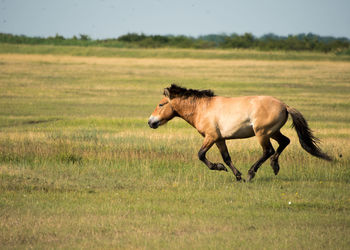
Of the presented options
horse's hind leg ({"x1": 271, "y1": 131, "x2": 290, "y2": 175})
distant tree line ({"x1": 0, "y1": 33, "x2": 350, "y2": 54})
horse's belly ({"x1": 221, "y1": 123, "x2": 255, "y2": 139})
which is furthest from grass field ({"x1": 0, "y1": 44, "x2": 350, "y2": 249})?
distant tree line ({"x1": 0, "y1": 33, "x2": 350, "y2": 54})

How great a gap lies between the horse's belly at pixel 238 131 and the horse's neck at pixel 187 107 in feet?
2.49

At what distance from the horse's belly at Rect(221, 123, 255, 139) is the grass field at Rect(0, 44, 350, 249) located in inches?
33.6

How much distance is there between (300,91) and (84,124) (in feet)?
55.2

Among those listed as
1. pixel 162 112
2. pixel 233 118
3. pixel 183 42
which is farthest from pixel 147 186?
pixel 183 42

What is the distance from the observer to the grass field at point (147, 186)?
24.9 feet

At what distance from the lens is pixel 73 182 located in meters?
10.9

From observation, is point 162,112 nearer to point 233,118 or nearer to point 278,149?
point 233,118

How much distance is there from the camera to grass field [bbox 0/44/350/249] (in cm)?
758

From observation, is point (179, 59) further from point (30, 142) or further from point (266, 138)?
point (266, 138)

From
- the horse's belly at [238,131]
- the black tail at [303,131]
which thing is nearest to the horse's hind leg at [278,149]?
the black tail at [303,131]

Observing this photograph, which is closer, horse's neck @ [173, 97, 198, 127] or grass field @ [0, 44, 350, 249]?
grass field @ [0, 44, 350, 249]

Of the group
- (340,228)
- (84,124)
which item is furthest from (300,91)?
(340,228)

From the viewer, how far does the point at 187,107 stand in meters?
11.5

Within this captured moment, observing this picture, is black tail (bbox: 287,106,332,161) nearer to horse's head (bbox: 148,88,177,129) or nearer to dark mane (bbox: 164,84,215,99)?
dark mane (bbox: 164,84,215,99)
